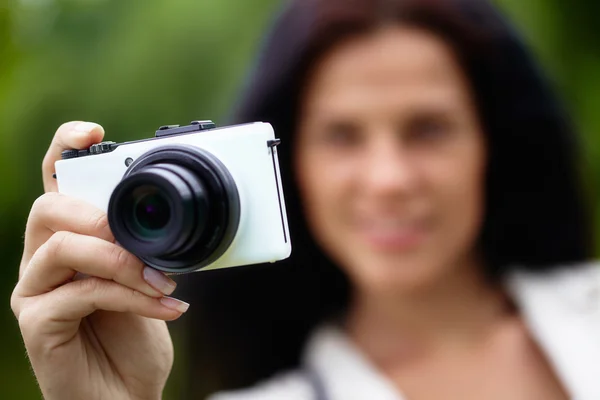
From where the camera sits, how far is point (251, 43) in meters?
1.96

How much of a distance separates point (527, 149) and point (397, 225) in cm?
30

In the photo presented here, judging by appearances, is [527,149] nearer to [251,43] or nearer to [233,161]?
[233,161]

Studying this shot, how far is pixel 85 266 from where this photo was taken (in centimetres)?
67

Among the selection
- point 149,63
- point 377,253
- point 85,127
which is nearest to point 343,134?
point 377,253

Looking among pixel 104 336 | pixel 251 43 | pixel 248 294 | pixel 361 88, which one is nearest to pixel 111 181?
pixel 104 336

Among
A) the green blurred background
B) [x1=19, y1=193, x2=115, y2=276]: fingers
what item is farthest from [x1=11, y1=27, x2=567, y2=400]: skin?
the green blurred background

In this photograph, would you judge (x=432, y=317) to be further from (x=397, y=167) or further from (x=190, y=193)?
(x=190, y=193)

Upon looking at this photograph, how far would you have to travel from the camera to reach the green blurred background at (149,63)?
1.91 m

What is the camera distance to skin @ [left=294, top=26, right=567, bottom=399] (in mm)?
1123

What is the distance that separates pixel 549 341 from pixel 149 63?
132cm

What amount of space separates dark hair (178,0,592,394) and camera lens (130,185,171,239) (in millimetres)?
589

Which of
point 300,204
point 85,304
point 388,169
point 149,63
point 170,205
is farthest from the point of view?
point 149,63

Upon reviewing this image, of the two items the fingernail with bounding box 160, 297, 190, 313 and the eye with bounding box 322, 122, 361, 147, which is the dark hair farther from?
the fingernail with bounding box 160, 297, 190, 313

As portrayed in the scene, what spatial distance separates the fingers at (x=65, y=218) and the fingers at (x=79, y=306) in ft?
0.18
